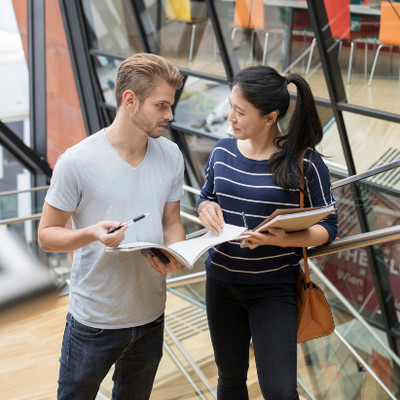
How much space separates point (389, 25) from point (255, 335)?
3987 millimetres

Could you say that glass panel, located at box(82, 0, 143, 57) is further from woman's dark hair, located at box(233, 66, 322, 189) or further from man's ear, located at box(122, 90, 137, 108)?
man's ear, located at box(122, 90, 137, 108)

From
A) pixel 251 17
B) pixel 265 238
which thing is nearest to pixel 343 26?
pixel 251 17

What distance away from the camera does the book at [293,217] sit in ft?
6.63

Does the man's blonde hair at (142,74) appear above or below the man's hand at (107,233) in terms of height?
above

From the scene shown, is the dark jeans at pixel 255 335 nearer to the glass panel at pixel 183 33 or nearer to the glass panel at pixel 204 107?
the glass panel at pixel 204 107

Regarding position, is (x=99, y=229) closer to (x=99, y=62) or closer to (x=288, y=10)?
(x=288, y=10)

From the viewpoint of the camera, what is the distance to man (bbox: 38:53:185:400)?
2061 mm

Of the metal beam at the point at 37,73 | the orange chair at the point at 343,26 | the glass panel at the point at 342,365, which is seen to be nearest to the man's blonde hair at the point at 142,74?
the glass panel at the point at 342,365

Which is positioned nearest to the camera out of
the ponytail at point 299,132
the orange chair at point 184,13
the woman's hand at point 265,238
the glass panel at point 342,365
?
the woman's hand at point 265,238

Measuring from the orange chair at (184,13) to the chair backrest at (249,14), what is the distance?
466 mm

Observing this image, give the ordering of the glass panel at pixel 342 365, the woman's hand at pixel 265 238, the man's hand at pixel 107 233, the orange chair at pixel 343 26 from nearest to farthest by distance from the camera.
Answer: the man's hand at pixel 107 233, the woman's hand at pixel 265 238, the glass panel at pixel 342 365, the orange chair at pixel 343 26

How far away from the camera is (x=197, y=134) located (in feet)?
26.0

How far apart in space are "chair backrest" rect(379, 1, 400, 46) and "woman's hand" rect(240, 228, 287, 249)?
379cm

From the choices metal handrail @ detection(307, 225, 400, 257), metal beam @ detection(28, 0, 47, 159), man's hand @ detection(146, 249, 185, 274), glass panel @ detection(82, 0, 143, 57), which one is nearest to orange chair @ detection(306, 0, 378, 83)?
glass panel @ detection(82, 0, 143, 57)
